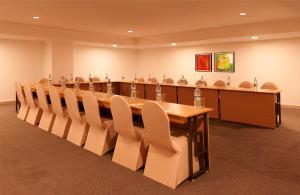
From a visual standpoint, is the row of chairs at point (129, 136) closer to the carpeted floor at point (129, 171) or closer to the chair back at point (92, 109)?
the chair back at point (92, 109)

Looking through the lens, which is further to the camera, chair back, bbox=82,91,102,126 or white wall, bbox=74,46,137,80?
white wall, bbox=74,46,137,80

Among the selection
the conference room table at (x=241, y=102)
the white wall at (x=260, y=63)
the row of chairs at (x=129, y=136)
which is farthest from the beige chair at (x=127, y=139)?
the white wall at (x=260, y=63)

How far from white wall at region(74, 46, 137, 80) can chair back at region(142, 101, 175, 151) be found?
7.60 m

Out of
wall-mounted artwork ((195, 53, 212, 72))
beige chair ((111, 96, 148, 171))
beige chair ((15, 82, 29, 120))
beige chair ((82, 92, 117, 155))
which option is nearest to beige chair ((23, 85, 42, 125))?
beige chair ((15, 82, 29, 120))

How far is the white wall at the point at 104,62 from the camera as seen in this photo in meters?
9.95

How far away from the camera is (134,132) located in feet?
10.2

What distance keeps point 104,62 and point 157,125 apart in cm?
843

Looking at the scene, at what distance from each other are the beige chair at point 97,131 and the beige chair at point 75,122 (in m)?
0.24

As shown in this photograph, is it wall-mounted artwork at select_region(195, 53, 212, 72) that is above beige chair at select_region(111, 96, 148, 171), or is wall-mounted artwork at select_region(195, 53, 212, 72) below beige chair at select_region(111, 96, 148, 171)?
above

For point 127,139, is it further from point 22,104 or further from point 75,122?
point 22,104

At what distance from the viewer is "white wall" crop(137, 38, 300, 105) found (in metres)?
7.48

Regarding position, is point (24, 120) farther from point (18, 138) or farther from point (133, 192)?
point (133, 192)

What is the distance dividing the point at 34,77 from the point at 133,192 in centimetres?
761

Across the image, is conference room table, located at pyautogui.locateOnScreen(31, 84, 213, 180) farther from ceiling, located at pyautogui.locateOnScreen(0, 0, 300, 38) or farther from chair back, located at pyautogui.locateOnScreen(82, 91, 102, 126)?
ceiling, located at pyautogui.locateOnScreen(0, 0, 300, 38)
